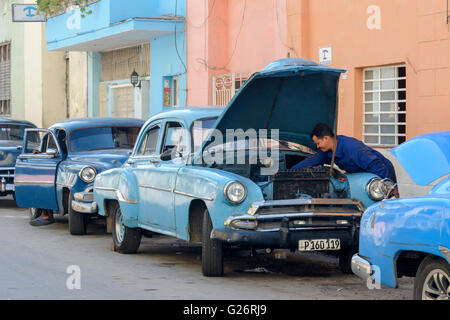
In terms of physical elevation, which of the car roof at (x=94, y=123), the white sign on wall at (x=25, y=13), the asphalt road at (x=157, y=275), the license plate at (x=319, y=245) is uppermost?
the white sign on wall at (x=25, y=13)

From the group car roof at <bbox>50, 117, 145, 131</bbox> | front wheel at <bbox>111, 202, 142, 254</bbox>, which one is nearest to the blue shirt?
front wheel at <bbox>111, 202, 142, 254</bbox>

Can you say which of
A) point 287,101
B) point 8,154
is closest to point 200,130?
point 287,101

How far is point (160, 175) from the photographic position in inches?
420

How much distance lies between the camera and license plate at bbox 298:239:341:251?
900 centimetres

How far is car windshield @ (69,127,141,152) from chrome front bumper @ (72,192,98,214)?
1.45 m

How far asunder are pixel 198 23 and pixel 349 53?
6544mm

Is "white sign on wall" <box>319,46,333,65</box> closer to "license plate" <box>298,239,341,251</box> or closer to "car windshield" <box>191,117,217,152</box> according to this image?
"car windshield" <box>191,117,217,152</box>

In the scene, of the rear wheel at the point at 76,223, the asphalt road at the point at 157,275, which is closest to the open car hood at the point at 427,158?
the asphalt road at the point at 157,275

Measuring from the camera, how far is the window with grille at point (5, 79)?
39281mm

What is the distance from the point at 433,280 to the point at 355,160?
3522 mm

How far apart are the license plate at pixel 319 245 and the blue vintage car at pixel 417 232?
1754 mm

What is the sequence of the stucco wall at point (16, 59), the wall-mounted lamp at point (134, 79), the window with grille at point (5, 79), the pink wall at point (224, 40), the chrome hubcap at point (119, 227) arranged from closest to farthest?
1. the chrome hubcap at point (119, 227)
2. the pink wall at point (224, 40)
3. the wall-mounted lamp at point (134, 79)
4. the stucco wall at point (16, 59)
5. the window with grille at point (5, 79)

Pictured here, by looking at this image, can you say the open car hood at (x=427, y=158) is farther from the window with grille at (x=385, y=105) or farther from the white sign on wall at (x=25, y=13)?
the white sign on wall at (x=25, y=13)

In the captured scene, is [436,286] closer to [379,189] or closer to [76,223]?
[379,189]
